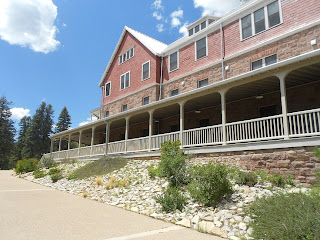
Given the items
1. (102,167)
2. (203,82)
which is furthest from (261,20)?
(102,167)

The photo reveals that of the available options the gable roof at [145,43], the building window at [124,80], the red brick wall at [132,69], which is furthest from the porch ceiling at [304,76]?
the building window at [124,80]

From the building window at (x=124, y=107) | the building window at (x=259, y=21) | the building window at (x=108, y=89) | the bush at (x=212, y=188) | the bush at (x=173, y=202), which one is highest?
the building window at (x=259, y=21)

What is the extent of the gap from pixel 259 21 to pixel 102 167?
39.8 ft

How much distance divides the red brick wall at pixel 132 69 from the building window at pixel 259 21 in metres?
7.79

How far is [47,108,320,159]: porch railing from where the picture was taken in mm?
8114

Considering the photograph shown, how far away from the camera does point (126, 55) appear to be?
22328mm

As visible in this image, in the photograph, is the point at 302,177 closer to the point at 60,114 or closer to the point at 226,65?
the point at 226,65

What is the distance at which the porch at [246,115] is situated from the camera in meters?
8.46

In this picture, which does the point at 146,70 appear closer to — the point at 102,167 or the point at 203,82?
the point at 203,82

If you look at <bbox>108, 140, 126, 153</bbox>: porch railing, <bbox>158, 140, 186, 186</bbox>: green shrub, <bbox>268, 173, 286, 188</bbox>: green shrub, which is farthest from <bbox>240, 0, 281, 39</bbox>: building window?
<bbox>108, 140, 126, 153</bbox>: porch railing

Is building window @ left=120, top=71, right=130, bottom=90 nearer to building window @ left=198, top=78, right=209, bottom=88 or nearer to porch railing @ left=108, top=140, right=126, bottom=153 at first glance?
porch railing @ left=108, top=140, right=126, bottom=153

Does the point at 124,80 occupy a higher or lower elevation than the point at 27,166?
higher

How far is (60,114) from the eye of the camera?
53156 mm

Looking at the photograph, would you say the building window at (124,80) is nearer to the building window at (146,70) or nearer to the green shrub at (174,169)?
the building window at (146,70)
